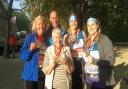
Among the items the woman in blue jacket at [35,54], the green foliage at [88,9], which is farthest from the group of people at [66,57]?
the green foliage at [88,9]

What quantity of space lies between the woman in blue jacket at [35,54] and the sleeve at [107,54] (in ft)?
3.66

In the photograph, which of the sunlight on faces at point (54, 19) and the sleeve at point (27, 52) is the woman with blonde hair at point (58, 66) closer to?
the sleeve at point (27, 52)

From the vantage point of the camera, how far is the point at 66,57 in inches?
255

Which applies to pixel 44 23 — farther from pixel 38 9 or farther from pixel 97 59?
pixel 38 9

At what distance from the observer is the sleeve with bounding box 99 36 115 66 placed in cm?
654

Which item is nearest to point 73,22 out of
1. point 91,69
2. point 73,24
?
point 73,24

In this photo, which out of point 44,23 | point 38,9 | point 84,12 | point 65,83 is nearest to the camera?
point 65,83

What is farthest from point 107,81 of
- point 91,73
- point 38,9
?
point 38,9

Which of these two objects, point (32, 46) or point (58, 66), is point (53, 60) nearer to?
point (58, 66)

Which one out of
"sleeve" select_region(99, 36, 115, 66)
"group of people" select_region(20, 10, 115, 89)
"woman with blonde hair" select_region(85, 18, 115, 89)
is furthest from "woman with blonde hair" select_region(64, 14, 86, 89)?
"sleeve" select_region(99, 36, 115, 66)

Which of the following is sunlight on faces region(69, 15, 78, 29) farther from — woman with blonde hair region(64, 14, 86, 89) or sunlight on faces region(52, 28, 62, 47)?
sunlight on faces region(52, 28, 62, 47)

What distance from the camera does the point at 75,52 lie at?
7.59 m

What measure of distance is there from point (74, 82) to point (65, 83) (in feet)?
4.12

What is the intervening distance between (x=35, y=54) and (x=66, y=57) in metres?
1.00
